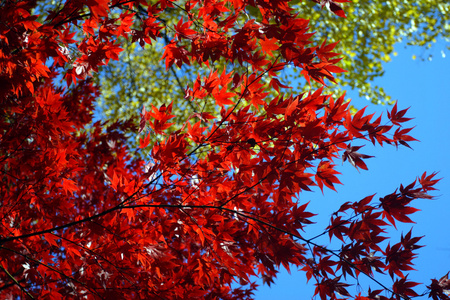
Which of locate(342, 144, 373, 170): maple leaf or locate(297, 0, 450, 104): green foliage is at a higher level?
locate(297, 0, 450, 104): green foliage

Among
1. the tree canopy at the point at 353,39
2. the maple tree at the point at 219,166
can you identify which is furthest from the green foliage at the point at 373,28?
the maple tree at the point at 219,166

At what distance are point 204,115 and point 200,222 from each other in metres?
0.64

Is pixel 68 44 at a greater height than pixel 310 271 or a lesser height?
greater

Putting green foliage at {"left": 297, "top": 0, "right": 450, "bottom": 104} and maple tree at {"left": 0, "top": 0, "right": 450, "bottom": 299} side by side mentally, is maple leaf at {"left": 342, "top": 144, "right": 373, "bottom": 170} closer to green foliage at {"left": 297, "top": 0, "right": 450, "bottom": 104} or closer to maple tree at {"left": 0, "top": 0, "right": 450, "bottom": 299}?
maple tree at {"left": 0, "top": 0, "right": 450, "bottom": 299}

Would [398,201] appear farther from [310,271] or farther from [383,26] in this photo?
[383,26]

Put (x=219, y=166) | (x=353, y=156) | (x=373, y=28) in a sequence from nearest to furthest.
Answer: (x=353, y=156) < (x=219, y=166) < (x=373, y=28)

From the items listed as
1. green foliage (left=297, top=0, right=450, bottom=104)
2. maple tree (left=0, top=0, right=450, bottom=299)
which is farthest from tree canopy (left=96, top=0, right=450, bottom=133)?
maple tree (left=0, top=0, right=450, bottom=299)

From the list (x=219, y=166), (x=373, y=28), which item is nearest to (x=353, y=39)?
(x=373, y=28)

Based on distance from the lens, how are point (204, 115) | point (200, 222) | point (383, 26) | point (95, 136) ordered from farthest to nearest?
point (383, 26), point (95, 136), point (204, 115), point (200, 222)

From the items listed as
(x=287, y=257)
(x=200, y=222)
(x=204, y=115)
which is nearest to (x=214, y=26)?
(x=204, y=115)

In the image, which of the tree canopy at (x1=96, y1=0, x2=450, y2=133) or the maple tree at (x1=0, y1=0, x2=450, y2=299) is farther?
the tree canopy at (x1=96, y1=0, x2=450, y2=133)

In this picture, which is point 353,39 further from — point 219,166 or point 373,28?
point 219,166

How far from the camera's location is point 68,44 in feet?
7.97

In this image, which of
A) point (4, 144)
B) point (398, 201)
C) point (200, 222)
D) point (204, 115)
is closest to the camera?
point (398, 201)
